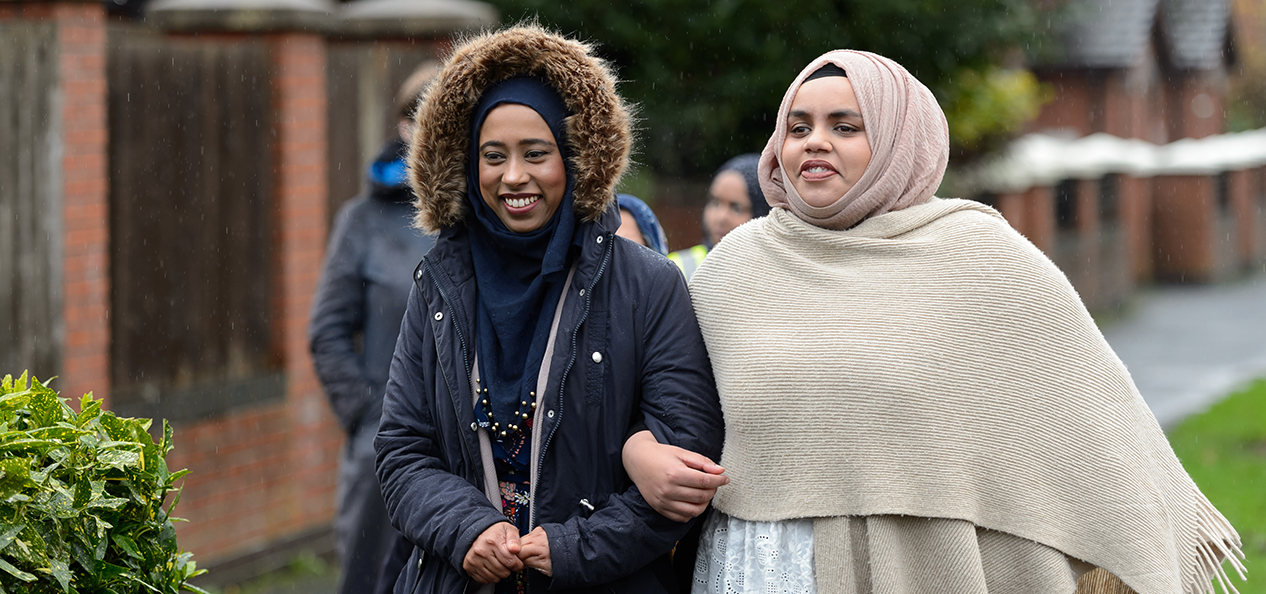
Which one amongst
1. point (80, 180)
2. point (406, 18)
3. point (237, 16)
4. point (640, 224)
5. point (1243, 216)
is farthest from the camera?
point (1243, 216)

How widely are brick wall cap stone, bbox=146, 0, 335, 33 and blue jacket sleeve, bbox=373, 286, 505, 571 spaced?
417cm

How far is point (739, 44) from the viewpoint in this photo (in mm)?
9656

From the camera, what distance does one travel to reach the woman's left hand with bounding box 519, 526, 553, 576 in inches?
107

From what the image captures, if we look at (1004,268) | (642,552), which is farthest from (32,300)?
(1004,268)

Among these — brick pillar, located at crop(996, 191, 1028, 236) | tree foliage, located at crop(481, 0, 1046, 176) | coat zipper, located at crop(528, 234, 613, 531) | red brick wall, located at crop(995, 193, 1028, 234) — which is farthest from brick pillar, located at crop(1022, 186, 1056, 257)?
coat zipper, located at crop(528, 234, 613, 531)

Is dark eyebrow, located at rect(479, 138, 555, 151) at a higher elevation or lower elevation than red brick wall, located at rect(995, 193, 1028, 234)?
higher

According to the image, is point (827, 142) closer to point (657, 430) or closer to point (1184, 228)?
point (657, 430)

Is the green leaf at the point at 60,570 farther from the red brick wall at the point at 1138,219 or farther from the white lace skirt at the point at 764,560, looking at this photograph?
the red brick wall at the point at 1138,219

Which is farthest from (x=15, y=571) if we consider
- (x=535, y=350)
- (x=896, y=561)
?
(x=896, y=561)

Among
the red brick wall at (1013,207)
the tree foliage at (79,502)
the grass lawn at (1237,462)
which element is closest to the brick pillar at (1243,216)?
the red brick wall at (1013,207)

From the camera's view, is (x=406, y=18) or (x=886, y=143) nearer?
(x=886, y=143)

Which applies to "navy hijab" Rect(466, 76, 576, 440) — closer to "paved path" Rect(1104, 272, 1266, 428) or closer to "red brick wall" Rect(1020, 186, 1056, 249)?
"paved path" Rect(1104, 272, 1266, 428)

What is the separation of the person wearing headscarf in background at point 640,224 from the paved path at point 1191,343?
662 centimetres

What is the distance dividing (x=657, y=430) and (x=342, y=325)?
2.39 m
